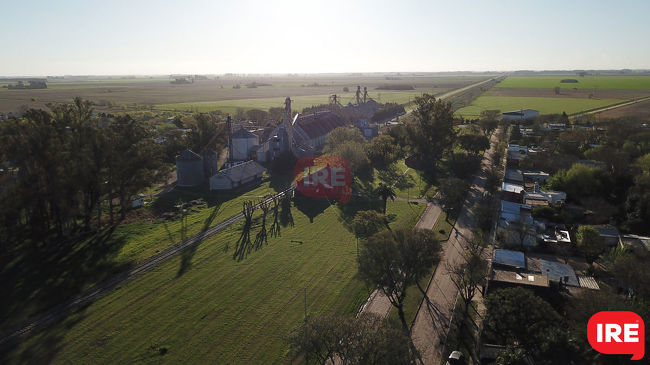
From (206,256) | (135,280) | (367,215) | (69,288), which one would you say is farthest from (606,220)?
(69,288)

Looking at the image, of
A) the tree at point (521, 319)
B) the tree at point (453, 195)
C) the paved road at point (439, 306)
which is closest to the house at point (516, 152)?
the tree at point (453, 195)

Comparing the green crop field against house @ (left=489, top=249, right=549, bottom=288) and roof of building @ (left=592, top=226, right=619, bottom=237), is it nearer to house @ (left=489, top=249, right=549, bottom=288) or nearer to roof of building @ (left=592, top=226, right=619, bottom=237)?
house @ (left=489, top=249, right=549, bottom=288)

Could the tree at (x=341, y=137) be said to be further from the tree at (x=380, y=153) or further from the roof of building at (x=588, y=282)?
the roof of building at (x=588, y=282)

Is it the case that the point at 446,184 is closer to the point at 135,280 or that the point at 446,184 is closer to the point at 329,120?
the point at 135,280

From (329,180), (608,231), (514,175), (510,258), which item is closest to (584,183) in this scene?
(514,175)

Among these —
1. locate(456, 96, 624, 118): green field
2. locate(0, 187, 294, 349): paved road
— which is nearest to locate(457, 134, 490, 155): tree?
locate(0, 187, 294, 349): paved road

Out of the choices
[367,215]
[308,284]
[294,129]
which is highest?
[294,129]
